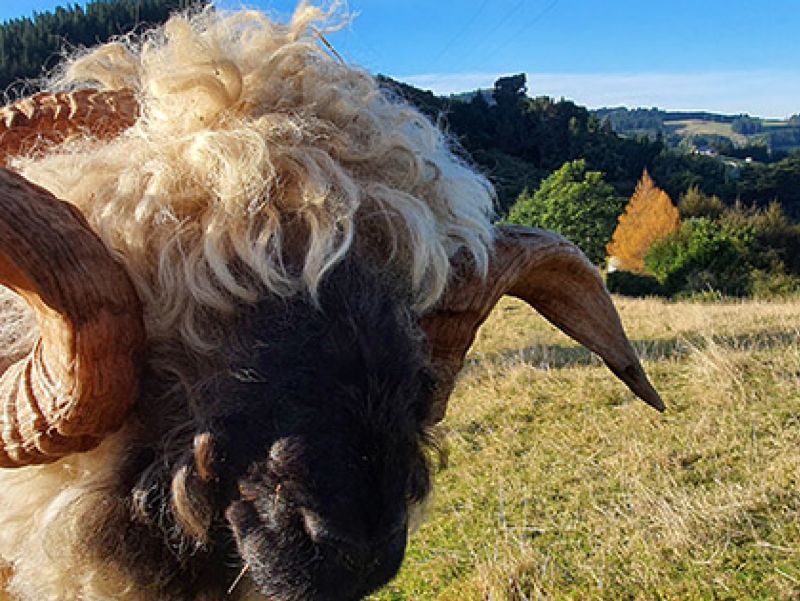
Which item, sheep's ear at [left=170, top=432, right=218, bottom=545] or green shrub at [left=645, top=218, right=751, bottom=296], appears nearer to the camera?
sheep's ear at [left=170, top=432, right=218, bottom=545]

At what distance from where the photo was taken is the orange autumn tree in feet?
187

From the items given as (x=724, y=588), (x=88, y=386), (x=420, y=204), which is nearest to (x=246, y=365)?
(x=88, y=386)

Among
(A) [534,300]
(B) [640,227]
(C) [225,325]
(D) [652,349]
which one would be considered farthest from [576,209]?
(C) [225,325]

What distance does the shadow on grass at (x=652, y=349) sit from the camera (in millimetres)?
10102

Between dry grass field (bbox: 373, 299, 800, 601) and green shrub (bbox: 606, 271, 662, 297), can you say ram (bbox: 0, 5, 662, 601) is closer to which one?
dry grass field (bbox: 373, 299, 800, 601)

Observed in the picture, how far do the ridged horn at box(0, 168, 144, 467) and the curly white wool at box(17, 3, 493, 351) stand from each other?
16cm

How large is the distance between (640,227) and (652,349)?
49930 mm

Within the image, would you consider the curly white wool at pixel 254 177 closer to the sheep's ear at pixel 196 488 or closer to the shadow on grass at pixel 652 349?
the sheep's ear at pixel 196 488

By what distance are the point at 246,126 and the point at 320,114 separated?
0.27 meters

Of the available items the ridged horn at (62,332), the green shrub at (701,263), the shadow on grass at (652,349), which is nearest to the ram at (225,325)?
the ridged horn at (62,332)

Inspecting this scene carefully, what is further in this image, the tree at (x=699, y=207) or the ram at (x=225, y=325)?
the tree at (x=699, y=207)

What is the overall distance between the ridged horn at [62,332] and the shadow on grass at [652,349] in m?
8.13

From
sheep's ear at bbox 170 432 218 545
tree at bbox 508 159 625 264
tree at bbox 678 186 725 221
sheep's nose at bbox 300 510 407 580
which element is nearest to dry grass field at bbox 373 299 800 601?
sheep's nose at bbox 300 510 407 580

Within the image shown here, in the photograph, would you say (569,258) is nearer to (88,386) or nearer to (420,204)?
(420,204)
